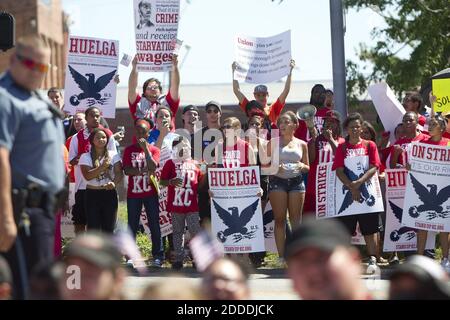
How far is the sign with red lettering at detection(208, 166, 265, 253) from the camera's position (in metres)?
14.0

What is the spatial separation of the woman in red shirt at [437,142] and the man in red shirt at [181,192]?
→ 2.58 m

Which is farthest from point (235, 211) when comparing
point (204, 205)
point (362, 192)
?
point (362, 192)

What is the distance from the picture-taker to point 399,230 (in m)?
14.4

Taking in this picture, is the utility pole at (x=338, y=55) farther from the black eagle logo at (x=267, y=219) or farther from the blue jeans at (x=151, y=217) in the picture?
the blue jeans at (x=151, y=217)

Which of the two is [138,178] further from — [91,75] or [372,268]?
[372,268]

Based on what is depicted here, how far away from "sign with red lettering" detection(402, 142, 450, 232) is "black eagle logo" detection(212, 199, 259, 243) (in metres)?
1.78

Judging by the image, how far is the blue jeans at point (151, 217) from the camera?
1419 cm

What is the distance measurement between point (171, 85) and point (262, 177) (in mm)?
1955

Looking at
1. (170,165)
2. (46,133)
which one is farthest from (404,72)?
(46,133)

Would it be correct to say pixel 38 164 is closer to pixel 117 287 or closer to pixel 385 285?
pixel 117 287

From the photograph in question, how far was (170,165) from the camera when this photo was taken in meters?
14.1

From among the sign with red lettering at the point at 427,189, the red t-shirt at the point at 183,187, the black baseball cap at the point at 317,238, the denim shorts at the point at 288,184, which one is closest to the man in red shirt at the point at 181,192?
the red t-shirt at the point at 183,187

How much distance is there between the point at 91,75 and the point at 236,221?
327 centimetres
